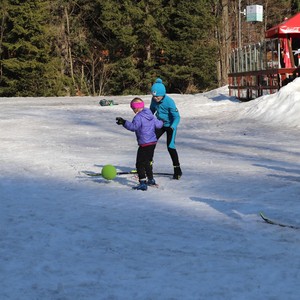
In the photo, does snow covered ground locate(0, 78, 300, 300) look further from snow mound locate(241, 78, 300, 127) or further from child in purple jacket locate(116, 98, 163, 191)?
snow mound locate(241, 78, 300, 127)

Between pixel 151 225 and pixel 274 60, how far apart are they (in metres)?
16.7

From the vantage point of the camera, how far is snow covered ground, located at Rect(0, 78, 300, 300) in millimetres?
4031

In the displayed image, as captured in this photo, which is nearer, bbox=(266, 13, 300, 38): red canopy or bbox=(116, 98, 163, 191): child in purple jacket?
bbox=(116, 98, 163, 191): child in purple jacket

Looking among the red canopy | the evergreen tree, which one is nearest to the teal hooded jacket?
the red canopy

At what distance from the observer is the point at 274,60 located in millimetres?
21031

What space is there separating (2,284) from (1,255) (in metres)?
0.70

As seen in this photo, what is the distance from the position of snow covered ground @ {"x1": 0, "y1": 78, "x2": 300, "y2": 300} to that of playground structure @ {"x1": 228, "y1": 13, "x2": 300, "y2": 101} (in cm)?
874

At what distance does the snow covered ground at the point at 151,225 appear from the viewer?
403cm

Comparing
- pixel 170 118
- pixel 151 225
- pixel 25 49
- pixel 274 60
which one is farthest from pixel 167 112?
pixel 25 49

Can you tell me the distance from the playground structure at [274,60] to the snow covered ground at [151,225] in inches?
344

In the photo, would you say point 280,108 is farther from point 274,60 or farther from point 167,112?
point 167,112

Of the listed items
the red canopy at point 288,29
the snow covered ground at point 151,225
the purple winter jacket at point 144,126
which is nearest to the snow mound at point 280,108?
the red canopy at point 288,29

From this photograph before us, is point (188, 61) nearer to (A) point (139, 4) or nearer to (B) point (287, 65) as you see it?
(A) point (139, 4)

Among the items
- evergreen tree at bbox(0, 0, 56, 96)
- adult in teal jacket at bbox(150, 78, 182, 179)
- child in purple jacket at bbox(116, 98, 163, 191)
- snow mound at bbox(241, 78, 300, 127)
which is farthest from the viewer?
evergreen tree at bbox(0, 0, 56, 96)
